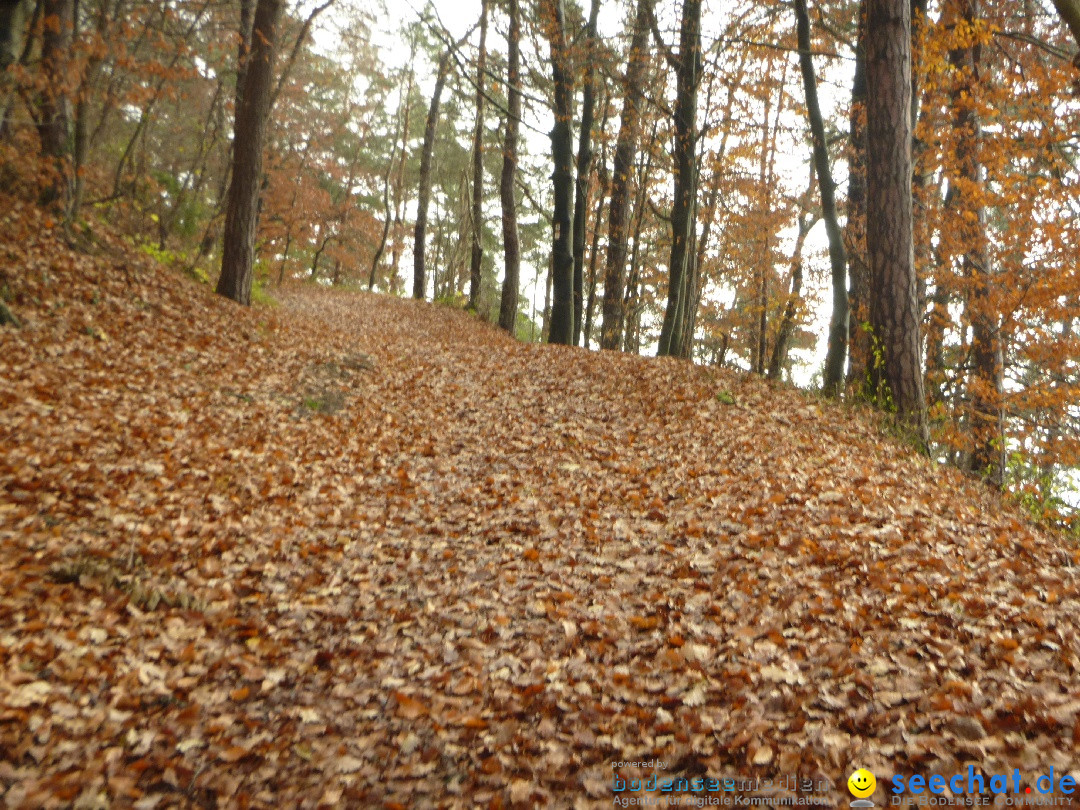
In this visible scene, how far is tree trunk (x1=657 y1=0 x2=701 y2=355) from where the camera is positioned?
1302 centimetres

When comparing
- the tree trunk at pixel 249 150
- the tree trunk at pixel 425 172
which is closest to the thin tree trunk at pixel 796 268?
the tree trunk at pixel 425 172

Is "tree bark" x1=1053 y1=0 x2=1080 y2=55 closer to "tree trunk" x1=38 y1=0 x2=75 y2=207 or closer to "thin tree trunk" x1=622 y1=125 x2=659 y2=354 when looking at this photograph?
"thin tree trunk" x1=622 y1=125 x2=659 y2=354

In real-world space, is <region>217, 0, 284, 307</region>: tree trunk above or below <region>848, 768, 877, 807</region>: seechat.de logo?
above

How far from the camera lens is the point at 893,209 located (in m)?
9.04

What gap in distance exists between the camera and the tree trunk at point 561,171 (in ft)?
46.7

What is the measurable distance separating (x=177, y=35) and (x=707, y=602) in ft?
43.5

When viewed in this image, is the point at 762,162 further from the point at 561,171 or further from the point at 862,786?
the point at 862,786

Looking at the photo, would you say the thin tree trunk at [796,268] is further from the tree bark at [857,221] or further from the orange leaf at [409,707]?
the orange leaf at [409,707]

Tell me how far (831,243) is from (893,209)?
5.01 feet

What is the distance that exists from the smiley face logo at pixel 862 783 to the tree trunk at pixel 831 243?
801cm

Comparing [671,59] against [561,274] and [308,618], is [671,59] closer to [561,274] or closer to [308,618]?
[561,274]

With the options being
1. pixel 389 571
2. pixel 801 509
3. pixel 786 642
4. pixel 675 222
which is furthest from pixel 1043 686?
pixel 675 222

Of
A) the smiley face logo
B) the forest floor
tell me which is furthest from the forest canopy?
the smiley face logo

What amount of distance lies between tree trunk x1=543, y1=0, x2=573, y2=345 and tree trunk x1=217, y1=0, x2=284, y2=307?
5270 mm
